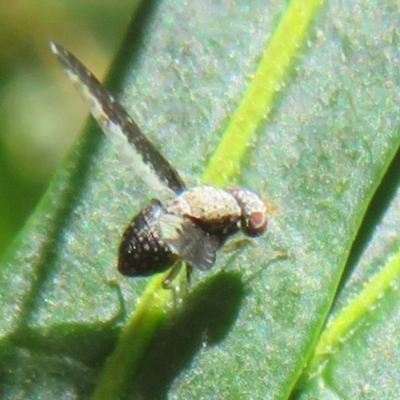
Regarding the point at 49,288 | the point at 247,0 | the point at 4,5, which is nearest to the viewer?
the point at 49,288

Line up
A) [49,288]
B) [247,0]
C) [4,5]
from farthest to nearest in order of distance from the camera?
[4,5] < [247,0] < [49,288]

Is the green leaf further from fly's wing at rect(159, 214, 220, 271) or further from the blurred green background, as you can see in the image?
the blurred green background

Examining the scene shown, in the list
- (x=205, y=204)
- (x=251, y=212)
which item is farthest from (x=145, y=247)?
(x=251, y=212)

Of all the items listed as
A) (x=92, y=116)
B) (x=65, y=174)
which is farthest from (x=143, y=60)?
(x=65, y=174)

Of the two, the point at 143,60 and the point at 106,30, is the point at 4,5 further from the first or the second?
the point at 143,60

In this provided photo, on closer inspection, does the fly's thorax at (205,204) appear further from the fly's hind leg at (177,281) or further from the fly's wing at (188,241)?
the fly's hind leg at (177,281)

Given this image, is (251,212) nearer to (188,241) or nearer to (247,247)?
(247,247)

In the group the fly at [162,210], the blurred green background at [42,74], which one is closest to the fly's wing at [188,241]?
the fly at [162,210]
